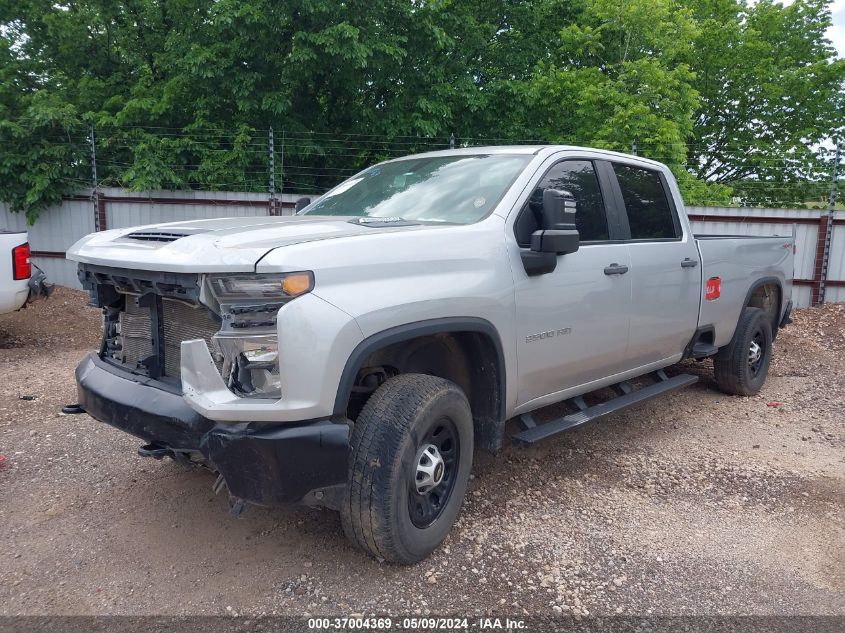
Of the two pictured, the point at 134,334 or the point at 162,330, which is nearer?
the point at 162,330

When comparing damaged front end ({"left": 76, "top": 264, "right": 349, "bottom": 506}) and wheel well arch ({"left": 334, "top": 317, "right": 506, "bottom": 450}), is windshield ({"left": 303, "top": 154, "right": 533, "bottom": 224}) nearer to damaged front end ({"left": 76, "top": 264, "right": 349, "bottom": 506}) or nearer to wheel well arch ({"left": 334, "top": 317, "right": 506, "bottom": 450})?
wheel well arch ({"left": 334, "top": 317, "right": 506, "bottom": 450})

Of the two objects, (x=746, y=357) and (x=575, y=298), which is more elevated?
(x=575, y=298)

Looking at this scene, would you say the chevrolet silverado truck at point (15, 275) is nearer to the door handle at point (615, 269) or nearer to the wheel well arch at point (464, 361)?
the wheel well arch at point (464, 361)

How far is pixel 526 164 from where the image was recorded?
3885 mm

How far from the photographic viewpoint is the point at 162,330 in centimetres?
311

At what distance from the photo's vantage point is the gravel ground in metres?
2.93

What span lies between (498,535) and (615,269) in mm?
1770

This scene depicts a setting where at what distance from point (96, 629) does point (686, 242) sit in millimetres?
4435

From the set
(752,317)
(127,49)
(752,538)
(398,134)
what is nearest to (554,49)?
(398,134)

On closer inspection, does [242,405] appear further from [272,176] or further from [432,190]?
[272,176]

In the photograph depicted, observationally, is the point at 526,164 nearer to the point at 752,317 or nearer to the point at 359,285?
the point at 359,285

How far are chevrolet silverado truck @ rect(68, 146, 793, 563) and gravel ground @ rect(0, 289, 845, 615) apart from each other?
1.27 feet

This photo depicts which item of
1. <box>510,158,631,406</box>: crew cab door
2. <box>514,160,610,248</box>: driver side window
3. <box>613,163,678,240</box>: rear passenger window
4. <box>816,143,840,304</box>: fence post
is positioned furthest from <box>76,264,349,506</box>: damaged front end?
<box>816,143,840,304</box>: fence post

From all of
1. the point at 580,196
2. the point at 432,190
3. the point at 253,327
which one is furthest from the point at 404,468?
the point at 580,196
